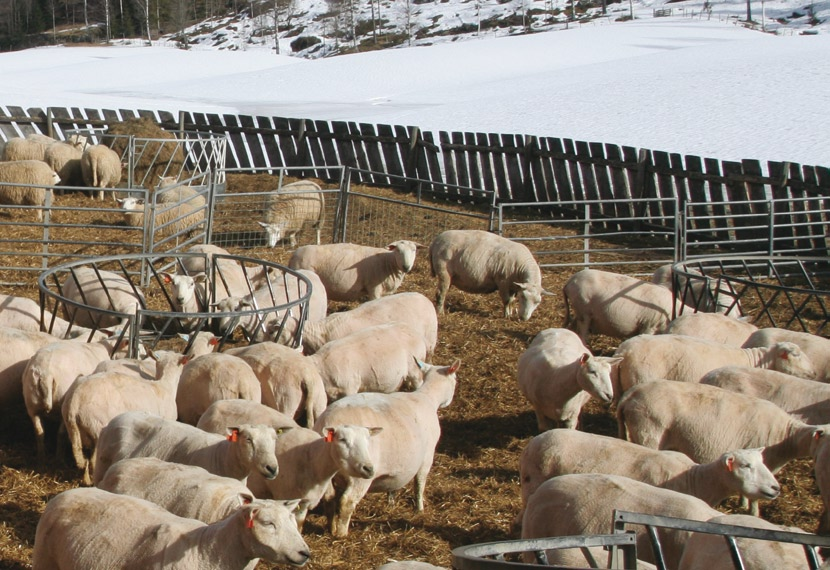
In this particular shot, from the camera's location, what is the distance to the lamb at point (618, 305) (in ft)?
→ 31.8

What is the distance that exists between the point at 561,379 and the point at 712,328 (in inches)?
78.5

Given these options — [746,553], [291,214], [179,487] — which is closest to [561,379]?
[746,553]

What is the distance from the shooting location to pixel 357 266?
35.7 ft

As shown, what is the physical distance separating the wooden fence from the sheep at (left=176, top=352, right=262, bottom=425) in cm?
655

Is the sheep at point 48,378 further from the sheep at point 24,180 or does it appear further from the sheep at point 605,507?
the sheep at point 24,180

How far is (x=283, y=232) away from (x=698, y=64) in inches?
1541

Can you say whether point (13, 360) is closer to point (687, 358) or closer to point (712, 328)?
point (687, 358)

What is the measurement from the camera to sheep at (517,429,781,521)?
5414 mm

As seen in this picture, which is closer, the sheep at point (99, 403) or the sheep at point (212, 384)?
the sheep at point (99, 403)

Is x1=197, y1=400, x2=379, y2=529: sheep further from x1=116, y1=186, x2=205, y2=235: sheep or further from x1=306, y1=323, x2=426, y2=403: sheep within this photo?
x1=116, y1=186, x2=205, y2=235: sheep

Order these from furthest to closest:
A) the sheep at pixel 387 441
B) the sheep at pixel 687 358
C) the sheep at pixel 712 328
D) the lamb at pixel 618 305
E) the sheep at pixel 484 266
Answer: the sheep at pixel 484 266
the lamb at pixel 618 305
the sheep at pixel 712 328
the sheep at pixel 687 358
the sheep at pixel 387 441

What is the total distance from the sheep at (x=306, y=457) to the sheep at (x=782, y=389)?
289 centimetres

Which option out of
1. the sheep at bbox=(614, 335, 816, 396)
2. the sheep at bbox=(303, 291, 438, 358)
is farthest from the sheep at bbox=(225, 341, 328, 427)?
the sheep at bbox=(614, 335, 816, 396)

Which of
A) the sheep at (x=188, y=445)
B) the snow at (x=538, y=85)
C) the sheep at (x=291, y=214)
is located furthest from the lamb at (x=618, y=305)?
the snow at (x=538, y=85)
